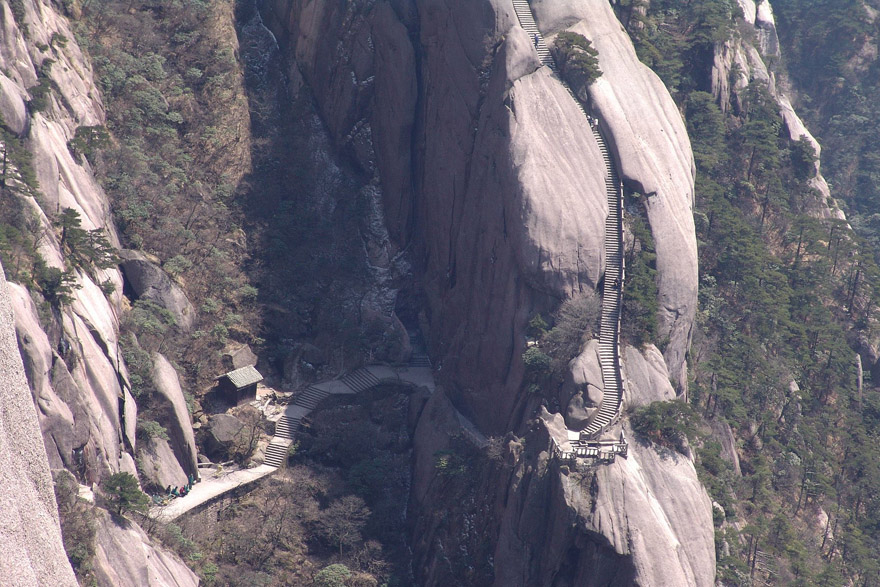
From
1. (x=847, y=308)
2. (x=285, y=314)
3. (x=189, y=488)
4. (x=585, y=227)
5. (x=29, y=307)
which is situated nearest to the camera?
(x=29, y=307)

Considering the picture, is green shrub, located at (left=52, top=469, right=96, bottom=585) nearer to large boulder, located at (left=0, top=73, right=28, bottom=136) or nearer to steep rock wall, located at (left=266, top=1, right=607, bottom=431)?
large boulder, located at (left=0, top=73, right=28, bottom=136)

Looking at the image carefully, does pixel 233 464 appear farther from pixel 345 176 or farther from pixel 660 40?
pixel 660 40

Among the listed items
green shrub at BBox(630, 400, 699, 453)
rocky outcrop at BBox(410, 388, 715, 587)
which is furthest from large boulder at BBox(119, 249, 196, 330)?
green shrub at BBox(630, 400, 699, 453)

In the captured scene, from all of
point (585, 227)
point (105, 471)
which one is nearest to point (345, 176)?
point (585, 227)

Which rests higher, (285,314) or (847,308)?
(285,314)

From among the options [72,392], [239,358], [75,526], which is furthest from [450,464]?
[75,526]
